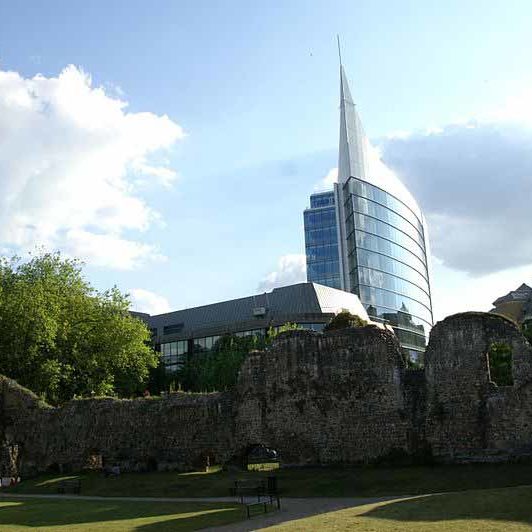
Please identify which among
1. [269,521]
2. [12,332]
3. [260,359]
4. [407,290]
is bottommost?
[269,521]

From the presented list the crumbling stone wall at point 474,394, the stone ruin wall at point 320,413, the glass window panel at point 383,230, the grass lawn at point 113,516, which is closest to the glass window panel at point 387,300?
the glass window panel at point 383,230

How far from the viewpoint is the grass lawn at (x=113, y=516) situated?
62.4 ft

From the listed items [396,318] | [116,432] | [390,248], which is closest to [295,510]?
[116,432]

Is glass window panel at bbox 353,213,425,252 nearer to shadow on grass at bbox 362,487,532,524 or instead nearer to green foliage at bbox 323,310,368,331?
green foliage at bbox 323,310,368,331

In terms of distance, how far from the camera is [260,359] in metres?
35.4

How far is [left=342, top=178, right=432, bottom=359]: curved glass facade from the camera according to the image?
4161 inches

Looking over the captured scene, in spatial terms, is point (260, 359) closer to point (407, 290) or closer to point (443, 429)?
point (443, 429)

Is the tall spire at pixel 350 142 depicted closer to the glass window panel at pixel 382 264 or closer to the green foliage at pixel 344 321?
the glass window panel at pixel 382 264

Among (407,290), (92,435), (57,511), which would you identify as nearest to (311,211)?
(407,290)

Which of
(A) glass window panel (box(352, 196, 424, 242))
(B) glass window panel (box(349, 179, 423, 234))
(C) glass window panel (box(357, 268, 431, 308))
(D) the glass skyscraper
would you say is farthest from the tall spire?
(C) glass window panel (box(357, 268, 431, 308))

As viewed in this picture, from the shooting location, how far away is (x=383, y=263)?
109625 millimetres

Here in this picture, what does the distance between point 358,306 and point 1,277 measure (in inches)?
1984

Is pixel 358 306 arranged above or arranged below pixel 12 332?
above

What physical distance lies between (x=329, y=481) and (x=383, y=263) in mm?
83743
